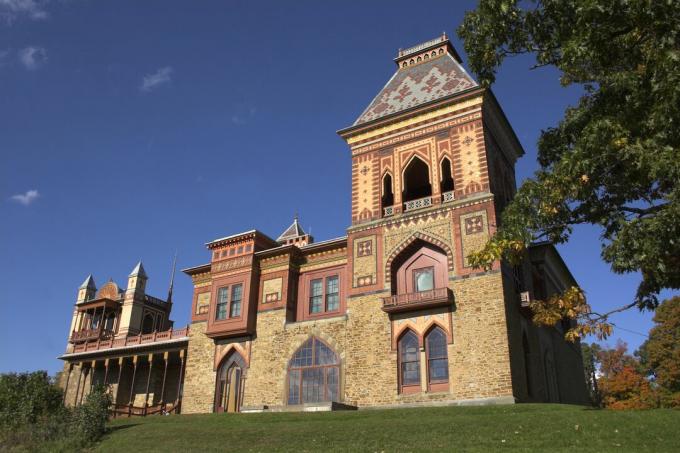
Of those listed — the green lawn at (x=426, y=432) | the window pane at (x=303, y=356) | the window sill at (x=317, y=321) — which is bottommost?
the green lawn at (x=426, y=432)

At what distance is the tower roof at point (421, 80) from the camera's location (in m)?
31.4

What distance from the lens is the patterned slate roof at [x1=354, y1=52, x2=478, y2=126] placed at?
31281 mm

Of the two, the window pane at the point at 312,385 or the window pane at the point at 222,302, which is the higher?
the window pane at the point at 222,302

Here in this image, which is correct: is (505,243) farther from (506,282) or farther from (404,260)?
(404,260)

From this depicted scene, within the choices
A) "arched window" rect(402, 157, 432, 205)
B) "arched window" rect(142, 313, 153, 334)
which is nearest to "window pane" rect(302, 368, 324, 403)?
"arched window" rect(402, 157, 432, 205)

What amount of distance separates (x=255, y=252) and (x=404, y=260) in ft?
31.8

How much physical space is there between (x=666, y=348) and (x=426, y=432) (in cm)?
3675

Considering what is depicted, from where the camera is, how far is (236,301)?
33.6 meters

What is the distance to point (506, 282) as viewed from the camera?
26031 millimetres

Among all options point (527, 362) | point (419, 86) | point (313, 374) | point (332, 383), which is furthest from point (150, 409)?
point (419, 86)

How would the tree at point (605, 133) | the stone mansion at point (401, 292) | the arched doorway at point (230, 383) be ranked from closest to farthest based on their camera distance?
the tree at point (605, 133), the stone mansion at point (401, 292), the arched doorway at point (230, 383)

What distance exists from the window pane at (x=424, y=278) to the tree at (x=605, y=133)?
10.5 meters

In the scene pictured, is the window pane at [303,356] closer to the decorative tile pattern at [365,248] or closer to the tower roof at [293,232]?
the decorative tile pattern at [365,248]

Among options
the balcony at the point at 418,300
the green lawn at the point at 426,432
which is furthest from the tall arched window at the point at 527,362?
the green lawn at the point at 426,432
